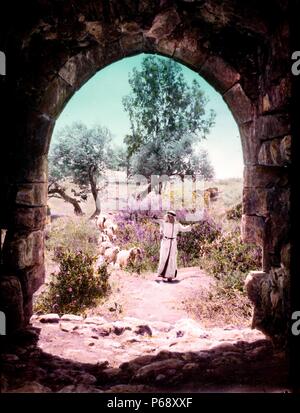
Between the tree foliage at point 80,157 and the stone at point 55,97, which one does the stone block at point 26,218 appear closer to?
the stone at point 55,97

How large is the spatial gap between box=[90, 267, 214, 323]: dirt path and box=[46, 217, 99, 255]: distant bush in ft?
7.26

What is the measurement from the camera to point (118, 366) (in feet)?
9.36

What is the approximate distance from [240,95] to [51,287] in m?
4.53

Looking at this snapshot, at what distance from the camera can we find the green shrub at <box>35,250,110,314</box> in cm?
559

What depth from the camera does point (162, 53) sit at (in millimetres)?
3354

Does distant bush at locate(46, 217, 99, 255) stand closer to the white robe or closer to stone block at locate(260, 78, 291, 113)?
the white robe

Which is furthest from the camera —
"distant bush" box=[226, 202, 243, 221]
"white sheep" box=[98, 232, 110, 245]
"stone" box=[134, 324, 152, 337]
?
"distant bush" box=[226, 202, 243, 221]

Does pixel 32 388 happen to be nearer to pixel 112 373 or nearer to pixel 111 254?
pixel 112 373

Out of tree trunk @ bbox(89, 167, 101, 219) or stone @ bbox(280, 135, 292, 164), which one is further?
tree trunk @ bbox(89, 167, 101, 219)

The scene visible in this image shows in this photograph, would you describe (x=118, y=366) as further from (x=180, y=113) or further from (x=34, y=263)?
(x=180, y=113)

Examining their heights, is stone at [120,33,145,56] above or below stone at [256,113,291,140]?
above

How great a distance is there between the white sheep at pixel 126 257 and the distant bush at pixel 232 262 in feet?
5.83

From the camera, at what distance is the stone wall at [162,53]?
2.58 metres

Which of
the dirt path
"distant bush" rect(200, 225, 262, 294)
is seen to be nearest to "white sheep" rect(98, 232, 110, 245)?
the dirt path
